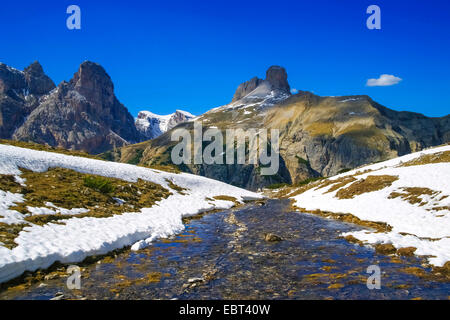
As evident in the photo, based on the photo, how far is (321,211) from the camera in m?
34.7

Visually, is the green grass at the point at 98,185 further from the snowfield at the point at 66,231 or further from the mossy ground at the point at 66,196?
the snowfield at the point at 66,231

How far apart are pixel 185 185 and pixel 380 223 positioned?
39338 millimetres

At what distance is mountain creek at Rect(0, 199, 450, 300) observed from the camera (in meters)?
10.7

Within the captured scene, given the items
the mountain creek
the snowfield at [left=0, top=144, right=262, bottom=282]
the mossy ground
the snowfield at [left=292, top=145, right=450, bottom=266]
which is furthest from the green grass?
the snowfield at [left=292, top=145, right=450, bottom=266]

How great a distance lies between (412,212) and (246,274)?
16.4 metres

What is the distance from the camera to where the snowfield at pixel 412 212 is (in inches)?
630

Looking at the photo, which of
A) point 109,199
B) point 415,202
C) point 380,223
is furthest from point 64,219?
point 415,202

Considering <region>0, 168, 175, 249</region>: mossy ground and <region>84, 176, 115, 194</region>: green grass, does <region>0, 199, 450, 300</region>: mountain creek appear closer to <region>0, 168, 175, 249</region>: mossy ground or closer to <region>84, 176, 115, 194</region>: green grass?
<region>0, 168, 175, 249</region>: mossy ground

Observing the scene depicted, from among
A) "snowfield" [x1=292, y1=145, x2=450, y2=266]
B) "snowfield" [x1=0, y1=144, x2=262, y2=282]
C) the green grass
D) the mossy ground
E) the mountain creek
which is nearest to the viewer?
the mountain creek

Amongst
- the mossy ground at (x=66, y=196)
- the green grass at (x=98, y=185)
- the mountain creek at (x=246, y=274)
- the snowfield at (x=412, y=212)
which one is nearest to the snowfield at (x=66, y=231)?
the mossy ground at (x=66, y=196)

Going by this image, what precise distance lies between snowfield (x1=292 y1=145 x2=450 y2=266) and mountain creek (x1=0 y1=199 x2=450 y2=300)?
168cm

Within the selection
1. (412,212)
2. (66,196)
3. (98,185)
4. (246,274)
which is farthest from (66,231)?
(412,212)

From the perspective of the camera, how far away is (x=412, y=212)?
72.4ft

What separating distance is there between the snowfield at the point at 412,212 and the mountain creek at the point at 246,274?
168cm
